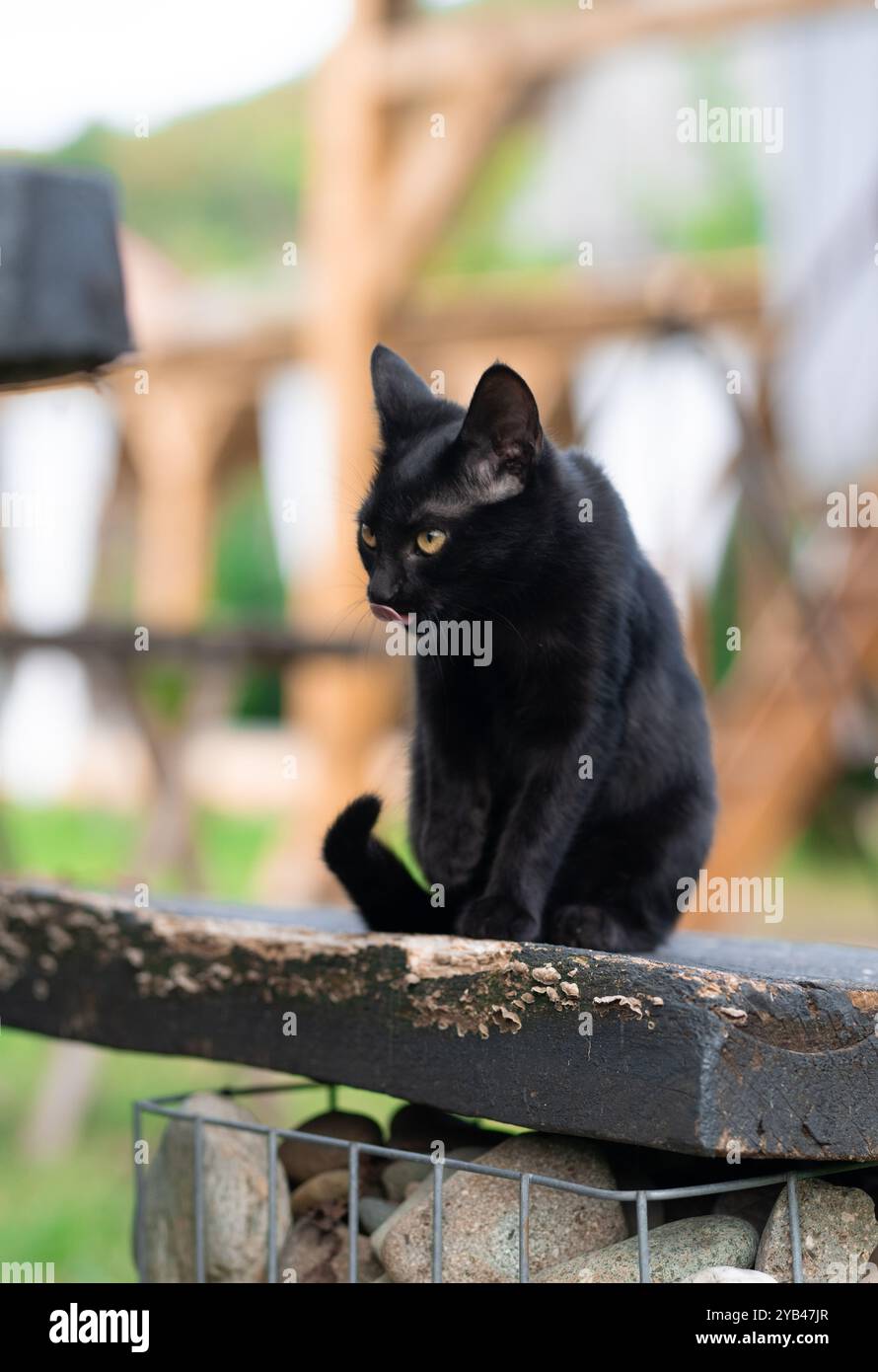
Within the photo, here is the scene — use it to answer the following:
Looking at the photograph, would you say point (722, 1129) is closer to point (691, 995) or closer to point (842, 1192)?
point (691, 995)

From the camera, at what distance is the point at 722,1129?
1.44m

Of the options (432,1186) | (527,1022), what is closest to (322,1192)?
(432,1186)

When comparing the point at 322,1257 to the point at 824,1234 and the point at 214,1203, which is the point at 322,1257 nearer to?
the point at 214,1203

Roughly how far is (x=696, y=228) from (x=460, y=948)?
27.9ft

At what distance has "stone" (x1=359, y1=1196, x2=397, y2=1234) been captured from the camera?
74.4 inches

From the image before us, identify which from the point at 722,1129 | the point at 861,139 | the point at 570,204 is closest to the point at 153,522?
the point at 861,139

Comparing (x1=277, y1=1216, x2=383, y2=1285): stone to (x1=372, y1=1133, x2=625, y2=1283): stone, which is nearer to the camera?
(x1=372, y1=1133, x2=625, y2=1283): stone

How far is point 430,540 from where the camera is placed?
1627 mm

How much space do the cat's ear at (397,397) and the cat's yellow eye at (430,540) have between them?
0.19 metres

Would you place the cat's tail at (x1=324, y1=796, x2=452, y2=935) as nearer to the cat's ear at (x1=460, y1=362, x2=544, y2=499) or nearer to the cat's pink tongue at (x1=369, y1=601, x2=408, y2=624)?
the cat's pink tongue at (x1=369, y1=601, x2=408, y2=624)

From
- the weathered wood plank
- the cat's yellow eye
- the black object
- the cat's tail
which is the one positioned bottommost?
the weathered wood plank

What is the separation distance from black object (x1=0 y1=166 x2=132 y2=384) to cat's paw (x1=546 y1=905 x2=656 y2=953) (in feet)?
2.90

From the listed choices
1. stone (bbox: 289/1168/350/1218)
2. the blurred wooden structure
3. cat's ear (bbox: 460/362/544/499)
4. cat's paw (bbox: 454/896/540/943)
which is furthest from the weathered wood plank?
the blurred wooden structure

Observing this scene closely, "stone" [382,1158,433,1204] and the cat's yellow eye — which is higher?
the cat's yellow eye
